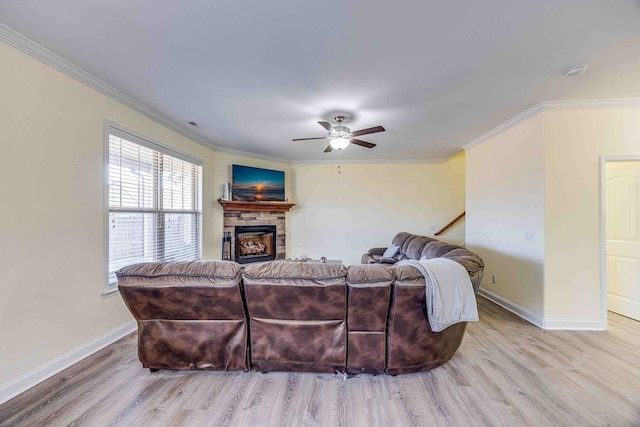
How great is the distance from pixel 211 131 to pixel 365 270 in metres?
3.33

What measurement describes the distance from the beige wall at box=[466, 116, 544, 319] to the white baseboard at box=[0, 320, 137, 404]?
4764 mm

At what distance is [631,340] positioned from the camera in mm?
2744

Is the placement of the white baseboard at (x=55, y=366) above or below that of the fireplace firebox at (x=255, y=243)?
below

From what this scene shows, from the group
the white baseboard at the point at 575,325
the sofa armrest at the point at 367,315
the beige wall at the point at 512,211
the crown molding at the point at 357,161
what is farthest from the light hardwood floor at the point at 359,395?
the crown molding at the point at 357,161

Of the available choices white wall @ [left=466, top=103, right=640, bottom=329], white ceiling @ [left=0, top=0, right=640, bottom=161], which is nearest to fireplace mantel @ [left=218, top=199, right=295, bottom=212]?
white ceiling @ [left=0, top=0, right=640, bottom=161]

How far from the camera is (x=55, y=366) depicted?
217cm

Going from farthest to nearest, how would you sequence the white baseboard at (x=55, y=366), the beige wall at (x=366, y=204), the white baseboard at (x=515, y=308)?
the beige wall at (x=366, y=204)
the white baseboard at (x=515, y=308)
the white baseboard at (x=55, y=366)

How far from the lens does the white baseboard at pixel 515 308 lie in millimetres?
3121

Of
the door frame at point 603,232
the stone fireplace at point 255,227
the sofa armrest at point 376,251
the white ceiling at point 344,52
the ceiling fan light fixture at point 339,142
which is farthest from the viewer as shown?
the sofa armrest at point 376,251

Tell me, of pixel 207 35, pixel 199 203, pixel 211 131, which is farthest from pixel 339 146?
pixel 199 203

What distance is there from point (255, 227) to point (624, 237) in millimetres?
5633

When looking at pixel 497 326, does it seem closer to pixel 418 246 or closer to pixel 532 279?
pixel 532 279

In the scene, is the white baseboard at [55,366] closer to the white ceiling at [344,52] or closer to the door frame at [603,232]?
the white ceiling at [344,52]

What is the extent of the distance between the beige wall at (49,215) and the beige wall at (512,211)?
4803 millimetres
